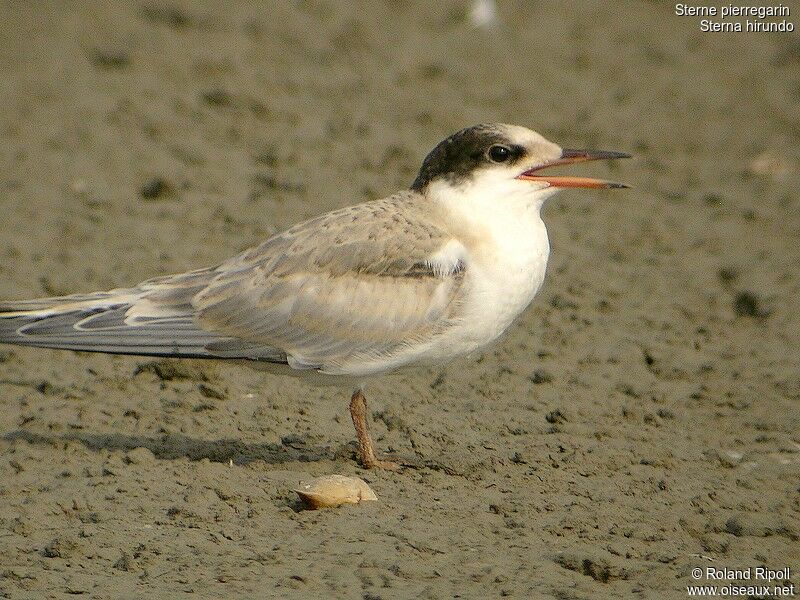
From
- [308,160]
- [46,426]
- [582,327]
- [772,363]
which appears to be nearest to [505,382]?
[582,327]

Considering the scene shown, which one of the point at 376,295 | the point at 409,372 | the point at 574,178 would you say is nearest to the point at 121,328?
the point at 376,295

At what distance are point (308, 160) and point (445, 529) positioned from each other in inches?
175

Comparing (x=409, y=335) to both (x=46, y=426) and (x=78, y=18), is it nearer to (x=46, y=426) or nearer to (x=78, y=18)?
(x=46, y=426)

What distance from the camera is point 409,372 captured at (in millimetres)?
5723

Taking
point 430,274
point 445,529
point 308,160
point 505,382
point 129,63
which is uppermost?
point 129,63

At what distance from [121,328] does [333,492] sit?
1112mm

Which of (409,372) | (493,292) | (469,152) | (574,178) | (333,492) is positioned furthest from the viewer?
(409,372)

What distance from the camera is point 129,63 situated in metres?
10.2

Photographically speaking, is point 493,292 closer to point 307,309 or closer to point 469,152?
point 469,152

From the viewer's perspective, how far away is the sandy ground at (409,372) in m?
4.87

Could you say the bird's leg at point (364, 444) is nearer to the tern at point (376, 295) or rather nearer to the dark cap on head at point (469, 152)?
the tern at point (376, 295)

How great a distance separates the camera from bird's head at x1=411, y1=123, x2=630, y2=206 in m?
5.47

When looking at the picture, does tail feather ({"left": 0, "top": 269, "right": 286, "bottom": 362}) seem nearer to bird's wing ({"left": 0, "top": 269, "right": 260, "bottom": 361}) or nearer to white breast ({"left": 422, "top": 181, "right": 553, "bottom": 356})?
bird's wing ({"left": 0, "top": 269, "right": 260, "bottom": 361})

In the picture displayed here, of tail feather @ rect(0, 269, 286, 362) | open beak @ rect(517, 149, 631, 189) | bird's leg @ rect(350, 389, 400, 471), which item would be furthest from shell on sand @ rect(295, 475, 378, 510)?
open beak @ rect(517, 149, 631, 189)
